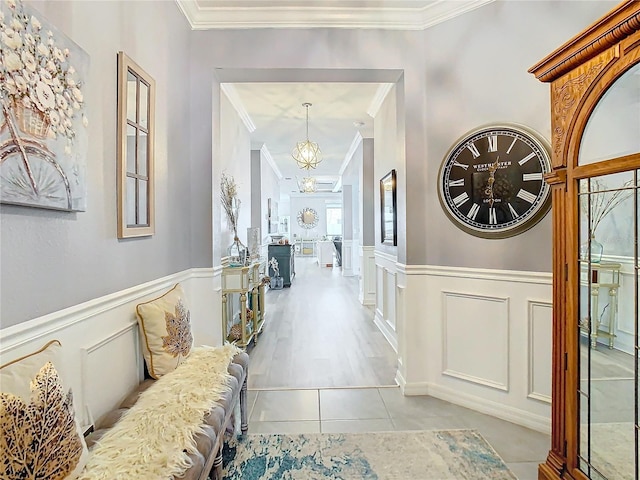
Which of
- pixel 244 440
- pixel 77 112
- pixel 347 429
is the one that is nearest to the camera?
pixel 77 112

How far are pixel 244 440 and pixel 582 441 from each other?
1.88 meters

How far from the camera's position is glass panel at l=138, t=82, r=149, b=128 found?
2066 mm

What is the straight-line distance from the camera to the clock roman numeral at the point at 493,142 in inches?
103

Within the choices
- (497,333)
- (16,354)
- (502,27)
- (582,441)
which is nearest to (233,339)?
(497,333)

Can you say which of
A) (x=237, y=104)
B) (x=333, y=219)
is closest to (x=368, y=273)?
(x=237, y=104)

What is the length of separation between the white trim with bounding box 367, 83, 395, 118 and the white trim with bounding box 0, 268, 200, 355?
10.5 ft

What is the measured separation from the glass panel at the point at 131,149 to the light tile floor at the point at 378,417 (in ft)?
6.08

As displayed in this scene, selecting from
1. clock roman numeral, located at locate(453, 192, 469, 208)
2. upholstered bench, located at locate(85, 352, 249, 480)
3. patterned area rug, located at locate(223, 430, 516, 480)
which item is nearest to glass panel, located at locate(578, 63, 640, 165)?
clock roman numeral, located at locate(453, 192, 469, 208)

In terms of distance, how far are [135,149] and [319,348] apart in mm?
2954

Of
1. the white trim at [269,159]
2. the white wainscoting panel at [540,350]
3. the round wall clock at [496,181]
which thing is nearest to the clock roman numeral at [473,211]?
the round wall clock at [496,181]

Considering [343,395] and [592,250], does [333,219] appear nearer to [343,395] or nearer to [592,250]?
[343,395]

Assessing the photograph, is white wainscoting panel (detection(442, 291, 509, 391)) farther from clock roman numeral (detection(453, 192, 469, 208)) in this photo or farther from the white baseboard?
clock roman numeral (detection(453, 192, 469, 208))

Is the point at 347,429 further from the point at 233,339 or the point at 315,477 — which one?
the point at 233,339

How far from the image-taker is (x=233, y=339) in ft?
13.1
